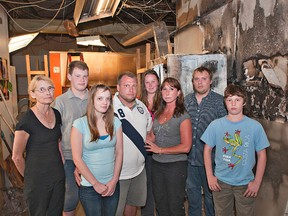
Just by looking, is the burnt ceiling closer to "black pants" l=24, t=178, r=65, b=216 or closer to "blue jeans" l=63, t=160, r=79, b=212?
"blue jeans" l=63, t=160, r=79, b=212

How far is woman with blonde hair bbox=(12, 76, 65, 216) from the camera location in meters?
1.84

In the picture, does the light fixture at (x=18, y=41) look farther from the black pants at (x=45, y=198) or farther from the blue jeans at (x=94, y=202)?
the blue jeans at (x=94, y=202)

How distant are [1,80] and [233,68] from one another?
12.0ft

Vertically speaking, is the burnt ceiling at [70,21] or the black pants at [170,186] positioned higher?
the burnt ceiling at [70,21]

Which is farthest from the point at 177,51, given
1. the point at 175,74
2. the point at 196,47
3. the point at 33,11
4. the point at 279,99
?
the point at 33,11

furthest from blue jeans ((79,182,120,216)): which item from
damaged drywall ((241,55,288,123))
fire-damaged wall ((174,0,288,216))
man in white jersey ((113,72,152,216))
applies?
damaged drywall ((241,55,288,123))

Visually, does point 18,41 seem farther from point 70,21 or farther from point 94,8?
point 94,8

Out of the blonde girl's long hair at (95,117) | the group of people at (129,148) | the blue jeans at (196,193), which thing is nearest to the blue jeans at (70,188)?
the group of people at (129,148)

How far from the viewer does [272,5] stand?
2.15 metres

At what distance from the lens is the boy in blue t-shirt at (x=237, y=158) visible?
1.93 metres

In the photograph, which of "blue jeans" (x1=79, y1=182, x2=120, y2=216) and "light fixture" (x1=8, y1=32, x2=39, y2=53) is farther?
"light fixture" (x1=8, y1=32, x2=39, y2=53)

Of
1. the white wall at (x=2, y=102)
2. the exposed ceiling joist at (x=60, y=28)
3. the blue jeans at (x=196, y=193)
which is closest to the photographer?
the blue jeans at (x=196, y=193)

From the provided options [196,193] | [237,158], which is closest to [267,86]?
[237,158]

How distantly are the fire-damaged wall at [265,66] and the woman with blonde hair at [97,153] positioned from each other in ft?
4.42
